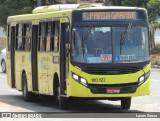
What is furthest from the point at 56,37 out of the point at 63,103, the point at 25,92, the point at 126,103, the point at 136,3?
the point at 136,3

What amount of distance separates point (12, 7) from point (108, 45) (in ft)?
133

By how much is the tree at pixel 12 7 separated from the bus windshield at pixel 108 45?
1510 inches

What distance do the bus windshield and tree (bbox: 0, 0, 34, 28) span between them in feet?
126

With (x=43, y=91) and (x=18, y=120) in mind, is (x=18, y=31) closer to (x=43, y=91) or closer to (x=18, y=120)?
(x=43, y=91)

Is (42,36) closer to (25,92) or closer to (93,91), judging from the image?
(25,92)

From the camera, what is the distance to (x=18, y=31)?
2181 cm

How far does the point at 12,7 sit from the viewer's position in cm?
5675

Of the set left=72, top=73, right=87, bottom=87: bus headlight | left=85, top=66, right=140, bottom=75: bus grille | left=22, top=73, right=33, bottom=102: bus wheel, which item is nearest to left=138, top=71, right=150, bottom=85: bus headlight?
left=85, top=66, right=140, bottom=75: bus grille

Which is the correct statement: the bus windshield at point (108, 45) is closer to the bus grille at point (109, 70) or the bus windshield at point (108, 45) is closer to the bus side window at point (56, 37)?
the bus grille at point (109, 70)

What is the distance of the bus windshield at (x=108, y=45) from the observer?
1673 cm

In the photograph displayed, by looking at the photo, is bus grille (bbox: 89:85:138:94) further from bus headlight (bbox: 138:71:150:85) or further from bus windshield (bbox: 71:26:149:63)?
bus windshield (bbox: 71:26:149:63)

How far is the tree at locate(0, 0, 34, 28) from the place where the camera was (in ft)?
184

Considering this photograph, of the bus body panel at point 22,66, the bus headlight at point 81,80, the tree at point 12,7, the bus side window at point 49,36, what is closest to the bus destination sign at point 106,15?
the bus headlight at point 81,80

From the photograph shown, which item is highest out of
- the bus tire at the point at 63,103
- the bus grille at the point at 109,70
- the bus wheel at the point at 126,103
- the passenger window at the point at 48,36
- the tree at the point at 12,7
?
the passenger window at the point at 48,36
